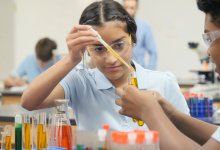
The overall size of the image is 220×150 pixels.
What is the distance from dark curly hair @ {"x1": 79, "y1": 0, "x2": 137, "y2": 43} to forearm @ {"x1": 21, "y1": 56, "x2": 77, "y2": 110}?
0.22m

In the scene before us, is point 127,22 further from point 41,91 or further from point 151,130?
point 151,130

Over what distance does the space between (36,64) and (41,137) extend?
380 cm

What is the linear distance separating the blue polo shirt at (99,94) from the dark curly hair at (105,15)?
0.61ft

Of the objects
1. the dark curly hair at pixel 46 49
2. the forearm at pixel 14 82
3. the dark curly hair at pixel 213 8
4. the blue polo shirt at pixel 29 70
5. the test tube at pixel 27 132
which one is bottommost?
the forearm at pixel 14 82

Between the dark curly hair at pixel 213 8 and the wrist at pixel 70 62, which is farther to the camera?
the wrist at pixel 70 62

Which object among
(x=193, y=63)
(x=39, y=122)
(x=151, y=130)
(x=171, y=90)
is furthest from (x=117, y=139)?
(x=193, y=63)

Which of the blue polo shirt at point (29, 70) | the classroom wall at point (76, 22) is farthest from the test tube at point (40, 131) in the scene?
the classroom wall at point (76, 22)

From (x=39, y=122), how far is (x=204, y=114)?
A: 1.47m

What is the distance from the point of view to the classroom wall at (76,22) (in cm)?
634

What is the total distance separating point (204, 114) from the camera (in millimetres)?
2961

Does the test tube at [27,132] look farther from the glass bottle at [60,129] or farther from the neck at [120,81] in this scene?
the neck at [120,81]

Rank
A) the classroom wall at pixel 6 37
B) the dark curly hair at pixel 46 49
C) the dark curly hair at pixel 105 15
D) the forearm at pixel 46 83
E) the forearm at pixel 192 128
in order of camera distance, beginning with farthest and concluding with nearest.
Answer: the classroom wall at pixel 6 37 < the dark curly hair at pixel 46 49 < the dark curly hair at pixel 105 15 < the forearm at pixel 46 83 < the forearm at pixel 192 128

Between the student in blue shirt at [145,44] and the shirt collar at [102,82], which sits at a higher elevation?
the shirt collar at [102,82]

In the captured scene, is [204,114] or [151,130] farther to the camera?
[204,114]
